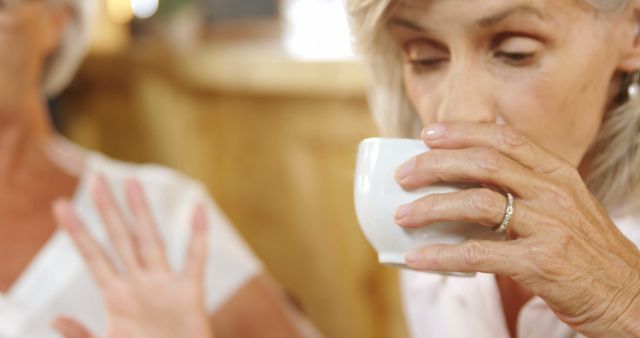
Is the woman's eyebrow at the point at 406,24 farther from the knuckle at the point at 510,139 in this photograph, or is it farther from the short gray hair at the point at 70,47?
the short gray hair at the point at 70,47

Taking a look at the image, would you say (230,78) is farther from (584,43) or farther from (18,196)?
(584,43)

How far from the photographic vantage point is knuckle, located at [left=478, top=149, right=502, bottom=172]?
0.75m

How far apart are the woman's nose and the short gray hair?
0.93 metres

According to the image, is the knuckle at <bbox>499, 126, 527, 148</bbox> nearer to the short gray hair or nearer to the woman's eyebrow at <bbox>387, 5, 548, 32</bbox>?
the woman's eyebrow at <bbox>387, 5, 548, 32</bbox>

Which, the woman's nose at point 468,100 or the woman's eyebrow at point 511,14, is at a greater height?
the woman's eyebrow at point 511,14

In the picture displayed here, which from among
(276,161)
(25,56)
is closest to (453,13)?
(25,56)

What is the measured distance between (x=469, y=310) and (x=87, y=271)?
2.07 feet

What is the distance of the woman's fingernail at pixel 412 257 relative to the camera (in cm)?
79

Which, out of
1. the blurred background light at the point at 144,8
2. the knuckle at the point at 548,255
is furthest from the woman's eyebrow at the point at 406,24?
the blurred background light at the point at 144,8

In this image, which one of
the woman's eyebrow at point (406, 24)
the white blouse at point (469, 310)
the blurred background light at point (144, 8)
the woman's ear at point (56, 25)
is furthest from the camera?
the blurred background light at point (144, 8)

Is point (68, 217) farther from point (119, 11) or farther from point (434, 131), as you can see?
point (119, 11)

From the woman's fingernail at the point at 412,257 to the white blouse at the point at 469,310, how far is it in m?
0.27

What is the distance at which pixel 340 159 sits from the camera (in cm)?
210

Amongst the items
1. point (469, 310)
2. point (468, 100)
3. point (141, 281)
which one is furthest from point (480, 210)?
point (141, 281)
